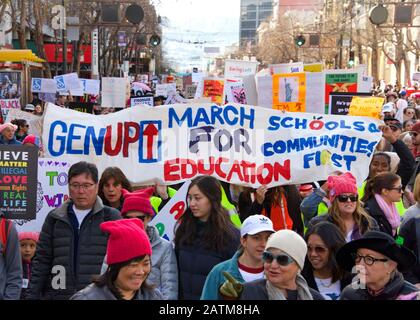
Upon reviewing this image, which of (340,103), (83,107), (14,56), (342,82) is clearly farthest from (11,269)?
(14,56)

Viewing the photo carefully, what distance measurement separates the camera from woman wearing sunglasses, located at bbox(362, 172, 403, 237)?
6.04 meters

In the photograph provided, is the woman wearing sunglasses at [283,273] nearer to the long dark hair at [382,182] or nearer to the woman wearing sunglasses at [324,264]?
the woman wearing sunglasses at [324,264]

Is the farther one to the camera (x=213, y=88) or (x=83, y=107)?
(x=83, y=107)

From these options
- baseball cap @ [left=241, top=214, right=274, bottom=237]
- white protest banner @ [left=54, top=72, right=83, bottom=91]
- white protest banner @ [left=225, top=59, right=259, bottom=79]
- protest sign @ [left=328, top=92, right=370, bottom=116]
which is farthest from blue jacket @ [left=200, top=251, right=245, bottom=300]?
white protest banner @ [left=54, top=72, right=83, bottom=91]

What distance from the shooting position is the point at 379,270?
3.77 meters

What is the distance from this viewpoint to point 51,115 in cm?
698

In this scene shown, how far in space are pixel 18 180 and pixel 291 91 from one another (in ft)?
18.1

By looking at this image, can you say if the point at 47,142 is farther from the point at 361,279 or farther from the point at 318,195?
the point at 361,279

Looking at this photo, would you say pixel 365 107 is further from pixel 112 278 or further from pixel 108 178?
pixel 112 278

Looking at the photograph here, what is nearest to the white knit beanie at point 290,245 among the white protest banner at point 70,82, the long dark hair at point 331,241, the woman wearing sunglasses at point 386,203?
the long dark hair at point 331,241

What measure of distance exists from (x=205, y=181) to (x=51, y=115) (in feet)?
7.46

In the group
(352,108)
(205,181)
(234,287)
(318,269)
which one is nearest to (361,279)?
(234,287)

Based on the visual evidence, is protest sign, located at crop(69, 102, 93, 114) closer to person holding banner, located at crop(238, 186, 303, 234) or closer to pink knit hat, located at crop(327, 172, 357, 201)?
person holding banner, located at crop(238, 186, 303, 234)

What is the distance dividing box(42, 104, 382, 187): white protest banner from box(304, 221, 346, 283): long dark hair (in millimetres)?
2006
